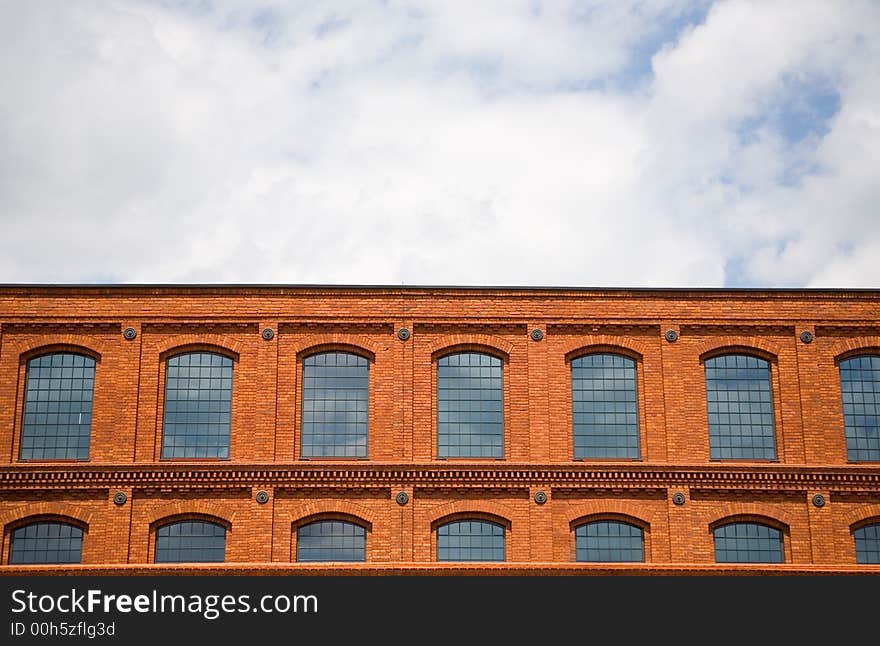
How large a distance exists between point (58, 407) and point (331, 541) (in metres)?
7.47

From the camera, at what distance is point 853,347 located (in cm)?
3008

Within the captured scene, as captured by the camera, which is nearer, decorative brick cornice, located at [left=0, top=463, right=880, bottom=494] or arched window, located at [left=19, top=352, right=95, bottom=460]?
decorative brick cornice, located at [left=0, top=463, right=880, bottom=494]

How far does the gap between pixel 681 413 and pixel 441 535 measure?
Result: 657 cm

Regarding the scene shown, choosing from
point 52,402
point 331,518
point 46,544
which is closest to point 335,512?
point 331,518

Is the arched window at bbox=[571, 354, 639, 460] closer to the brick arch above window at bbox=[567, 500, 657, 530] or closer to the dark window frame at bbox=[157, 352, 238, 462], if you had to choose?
the brick arch above window at bbox=[567, 500, 657, 530]

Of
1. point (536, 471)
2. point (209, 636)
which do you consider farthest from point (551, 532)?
point (209, 636)

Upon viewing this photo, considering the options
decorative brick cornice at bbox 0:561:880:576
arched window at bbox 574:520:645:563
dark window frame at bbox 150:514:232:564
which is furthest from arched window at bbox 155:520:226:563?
arched window at bbox 574:520:645:563

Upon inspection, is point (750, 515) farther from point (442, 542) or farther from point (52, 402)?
point (52, 402)

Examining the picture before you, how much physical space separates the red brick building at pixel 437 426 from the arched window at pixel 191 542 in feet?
0.17

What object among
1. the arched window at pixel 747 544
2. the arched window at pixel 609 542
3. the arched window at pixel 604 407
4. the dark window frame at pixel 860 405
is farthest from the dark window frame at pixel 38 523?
the dark window frame at pixel 860 405

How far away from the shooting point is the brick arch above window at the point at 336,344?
2970cm

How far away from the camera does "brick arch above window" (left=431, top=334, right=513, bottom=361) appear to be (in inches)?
1174

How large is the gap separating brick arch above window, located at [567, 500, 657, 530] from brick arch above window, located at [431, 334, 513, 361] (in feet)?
13.4

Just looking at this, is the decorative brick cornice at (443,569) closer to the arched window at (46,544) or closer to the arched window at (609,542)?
the arched window at (46,544)
